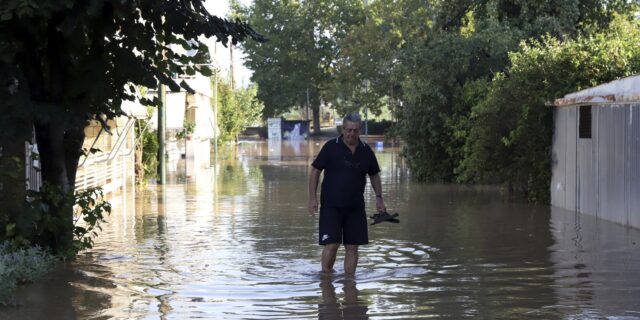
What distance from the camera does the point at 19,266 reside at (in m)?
10.5

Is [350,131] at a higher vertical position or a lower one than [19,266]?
higher

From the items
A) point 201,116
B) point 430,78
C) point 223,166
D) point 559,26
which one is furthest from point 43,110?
point 201,116

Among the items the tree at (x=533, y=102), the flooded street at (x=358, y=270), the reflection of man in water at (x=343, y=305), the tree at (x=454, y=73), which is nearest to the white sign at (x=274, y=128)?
the tree at (x=454, y=73)

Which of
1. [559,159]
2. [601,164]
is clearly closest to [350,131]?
[601,164]

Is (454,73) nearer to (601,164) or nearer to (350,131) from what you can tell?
(601,164)

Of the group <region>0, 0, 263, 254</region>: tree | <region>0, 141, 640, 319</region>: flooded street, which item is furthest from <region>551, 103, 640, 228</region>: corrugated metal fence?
<region>0, 0, 263, 254</region>: tree

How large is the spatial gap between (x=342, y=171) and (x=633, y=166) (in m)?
6.81

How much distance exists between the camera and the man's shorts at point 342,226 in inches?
436

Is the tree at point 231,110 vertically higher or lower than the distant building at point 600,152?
higher

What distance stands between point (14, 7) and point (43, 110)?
1.28m

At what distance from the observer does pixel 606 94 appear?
55.4ft

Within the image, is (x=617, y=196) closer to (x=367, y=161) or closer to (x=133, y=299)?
(x=367, y=161)

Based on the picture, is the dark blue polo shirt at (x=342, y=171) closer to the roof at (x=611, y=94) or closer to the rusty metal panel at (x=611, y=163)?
the roof at (x=611, y=94)

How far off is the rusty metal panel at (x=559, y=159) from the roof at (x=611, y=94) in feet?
4.61
